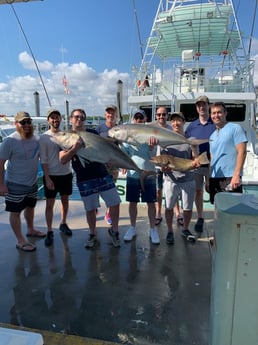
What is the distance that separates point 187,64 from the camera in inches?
383

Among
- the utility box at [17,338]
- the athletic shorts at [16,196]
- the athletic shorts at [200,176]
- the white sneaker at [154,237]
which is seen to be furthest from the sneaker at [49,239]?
the utility box at [17,338]

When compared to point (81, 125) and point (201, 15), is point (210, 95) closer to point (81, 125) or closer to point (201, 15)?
point (201, 15)

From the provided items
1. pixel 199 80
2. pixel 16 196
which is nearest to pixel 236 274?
pixel 16 196

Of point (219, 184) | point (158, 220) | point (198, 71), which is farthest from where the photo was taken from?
point (198, 71)

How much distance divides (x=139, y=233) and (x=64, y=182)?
4.27 feet

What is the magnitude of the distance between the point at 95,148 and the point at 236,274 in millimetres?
2194

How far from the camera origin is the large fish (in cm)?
342

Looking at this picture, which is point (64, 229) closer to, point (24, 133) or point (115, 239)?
point (115, 239)

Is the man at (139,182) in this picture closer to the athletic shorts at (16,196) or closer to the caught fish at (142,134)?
the caught fish at (142,134)

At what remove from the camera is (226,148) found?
3641mm

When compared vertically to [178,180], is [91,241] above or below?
below

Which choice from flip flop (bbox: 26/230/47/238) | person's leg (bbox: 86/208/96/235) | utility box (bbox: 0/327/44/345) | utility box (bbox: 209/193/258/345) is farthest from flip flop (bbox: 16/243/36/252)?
utility box (bbox: 209/193/258/345)

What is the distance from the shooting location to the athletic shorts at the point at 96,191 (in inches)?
153

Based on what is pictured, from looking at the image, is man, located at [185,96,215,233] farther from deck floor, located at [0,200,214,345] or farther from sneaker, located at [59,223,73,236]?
sneaker, located at [59,223,73,236]
